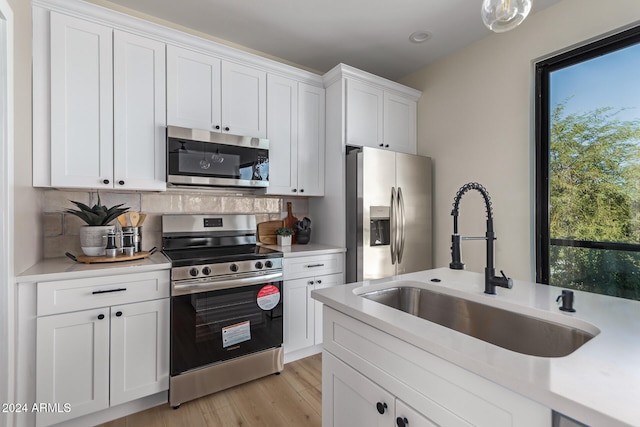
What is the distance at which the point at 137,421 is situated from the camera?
1.88 metres

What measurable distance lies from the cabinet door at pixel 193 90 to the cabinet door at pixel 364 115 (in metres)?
1.14

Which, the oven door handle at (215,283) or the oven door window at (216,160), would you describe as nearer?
the oven door handle at (215,283)

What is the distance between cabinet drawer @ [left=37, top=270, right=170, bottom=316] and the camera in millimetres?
1641

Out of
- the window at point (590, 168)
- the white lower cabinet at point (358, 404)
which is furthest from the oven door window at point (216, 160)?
the window at point (590, 168)

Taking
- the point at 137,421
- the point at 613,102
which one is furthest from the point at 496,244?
the point at 137,421

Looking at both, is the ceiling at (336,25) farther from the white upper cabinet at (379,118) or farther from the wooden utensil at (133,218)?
the wooden utensil at (133,218)

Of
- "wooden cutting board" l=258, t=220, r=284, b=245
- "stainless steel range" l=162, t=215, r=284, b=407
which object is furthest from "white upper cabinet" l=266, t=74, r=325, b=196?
"stainless steel range" l=162, t=215, r=284, b=407

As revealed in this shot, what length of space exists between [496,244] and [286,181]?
1881 millimetres

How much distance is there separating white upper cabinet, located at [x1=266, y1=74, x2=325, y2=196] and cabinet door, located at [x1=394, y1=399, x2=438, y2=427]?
6.75ft

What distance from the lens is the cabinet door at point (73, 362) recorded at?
5.37 feet

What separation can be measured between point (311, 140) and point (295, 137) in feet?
0.56

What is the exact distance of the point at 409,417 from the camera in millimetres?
911

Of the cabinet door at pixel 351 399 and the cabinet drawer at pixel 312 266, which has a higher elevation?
the cabinet drawer at pixel 312 266

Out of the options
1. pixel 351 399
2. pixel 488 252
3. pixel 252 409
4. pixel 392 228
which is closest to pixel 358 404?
pixel 351 399
